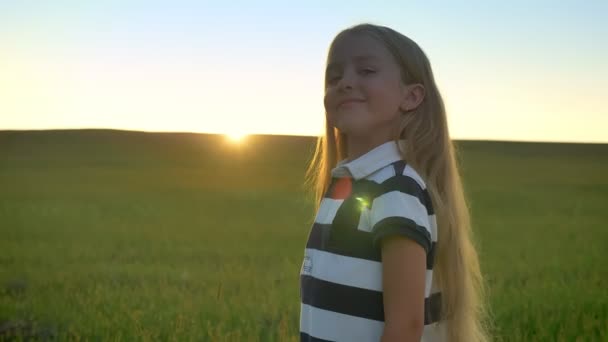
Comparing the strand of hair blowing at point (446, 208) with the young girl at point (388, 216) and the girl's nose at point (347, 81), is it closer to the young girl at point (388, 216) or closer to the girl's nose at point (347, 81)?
the young girl at point (388, 216)

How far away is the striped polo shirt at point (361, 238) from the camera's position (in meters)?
1.59

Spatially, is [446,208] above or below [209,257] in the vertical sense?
above

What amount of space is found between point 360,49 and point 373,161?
28 centimetres

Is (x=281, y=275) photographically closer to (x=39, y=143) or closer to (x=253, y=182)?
(x=253, y=182)

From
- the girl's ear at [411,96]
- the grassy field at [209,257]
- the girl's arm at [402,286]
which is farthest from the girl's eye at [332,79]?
the grassy field at [209,257]

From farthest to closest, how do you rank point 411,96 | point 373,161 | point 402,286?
point 411,96
point 373,161
point 402,286

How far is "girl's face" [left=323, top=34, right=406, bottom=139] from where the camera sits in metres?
1.79

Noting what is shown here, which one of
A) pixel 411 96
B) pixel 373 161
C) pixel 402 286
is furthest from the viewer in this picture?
pixel 411 96

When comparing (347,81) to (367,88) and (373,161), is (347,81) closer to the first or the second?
(367,88)

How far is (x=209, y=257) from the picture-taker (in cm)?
678

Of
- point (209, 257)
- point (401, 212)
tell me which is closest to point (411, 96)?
point (401, 212)

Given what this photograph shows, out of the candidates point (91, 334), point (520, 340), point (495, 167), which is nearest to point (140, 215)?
point (91, 334)

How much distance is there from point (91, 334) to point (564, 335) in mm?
2437

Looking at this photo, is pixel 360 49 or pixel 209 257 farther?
pixel 209 257
